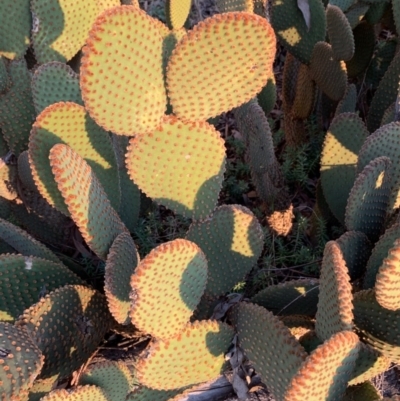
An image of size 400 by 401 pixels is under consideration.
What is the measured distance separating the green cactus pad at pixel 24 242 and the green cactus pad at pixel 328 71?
1313 millimetres

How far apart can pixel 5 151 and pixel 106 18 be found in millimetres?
1072

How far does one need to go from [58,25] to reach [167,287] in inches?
43.3

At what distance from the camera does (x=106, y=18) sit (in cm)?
109

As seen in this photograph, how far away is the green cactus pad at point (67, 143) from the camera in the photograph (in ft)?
4.67

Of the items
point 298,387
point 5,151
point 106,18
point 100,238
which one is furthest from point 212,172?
point 5,151

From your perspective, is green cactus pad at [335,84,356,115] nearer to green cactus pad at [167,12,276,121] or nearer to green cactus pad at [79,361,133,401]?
green cactus pad at [167,12,276,121]

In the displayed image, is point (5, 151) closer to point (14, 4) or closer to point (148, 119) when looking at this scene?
point (14, 4)

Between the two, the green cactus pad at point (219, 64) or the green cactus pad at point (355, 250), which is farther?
the green cactus pad at point (355, 250)

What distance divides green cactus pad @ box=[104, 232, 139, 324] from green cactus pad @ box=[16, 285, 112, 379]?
0.18 meters

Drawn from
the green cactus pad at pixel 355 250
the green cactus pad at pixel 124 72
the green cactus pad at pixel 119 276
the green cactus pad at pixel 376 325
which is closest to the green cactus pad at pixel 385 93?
the green cactus pad at pixel 355 250

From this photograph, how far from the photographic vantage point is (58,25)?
1.81 metres

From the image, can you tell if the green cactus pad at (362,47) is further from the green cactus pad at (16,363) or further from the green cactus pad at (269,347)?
the green cactus pad at (16,363)

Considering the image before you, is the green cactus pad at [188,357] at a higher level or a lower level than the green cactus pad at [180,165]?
lower

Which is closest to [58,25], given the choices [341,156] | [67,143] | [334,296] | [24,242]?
[67,143]
